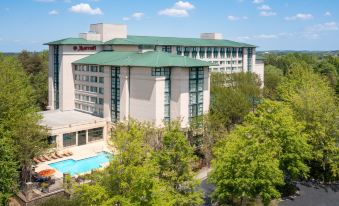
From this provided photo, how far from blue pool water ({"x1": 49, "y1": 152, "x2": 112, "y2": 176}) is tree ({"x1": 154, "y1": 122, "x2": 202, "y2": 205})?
15.3 metres

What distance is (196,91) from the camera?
158 feet

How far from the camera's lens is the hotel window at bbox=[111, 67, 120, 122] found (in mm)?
49781

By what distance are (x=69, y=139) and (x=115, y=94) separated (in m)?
9.02

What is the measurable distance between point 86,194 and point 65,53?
40789 millimetres

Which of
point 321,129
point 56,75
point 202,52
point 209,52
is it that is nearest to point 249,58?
point 209,52

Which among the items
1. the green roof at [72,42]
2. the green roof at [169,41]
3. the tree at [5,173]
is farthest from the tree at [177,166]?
the green roof at [72,42]

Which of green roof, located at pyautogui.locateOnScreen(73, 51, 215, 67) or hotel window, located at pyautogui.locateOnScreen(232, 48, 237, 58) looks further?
hotel window, located at pyautogui.locateOnScreen(232, 48, 237, 58)

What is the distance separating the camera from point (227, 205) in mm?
31297

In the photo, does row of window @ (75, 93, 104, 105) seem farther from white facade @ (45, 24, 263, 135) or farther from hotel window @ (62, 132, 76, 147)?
hotel window @ (62, 132, 76, 147)

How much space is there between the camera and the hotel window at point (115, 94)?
4978 cm

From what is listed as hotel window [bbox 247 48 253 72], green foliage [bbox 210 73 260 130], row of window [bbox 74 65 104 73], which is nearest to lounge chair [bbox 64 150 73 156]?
row of window [bbox 74 65 104 73]

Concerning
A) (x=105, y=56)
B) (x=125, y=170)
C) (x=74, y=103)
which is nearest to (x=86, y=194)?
(x=125, y=170)

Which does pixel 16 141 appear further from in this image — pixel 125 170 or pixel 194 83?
pixel 194 83

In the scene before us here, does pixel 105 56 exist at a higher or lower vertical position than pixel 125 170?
higher
